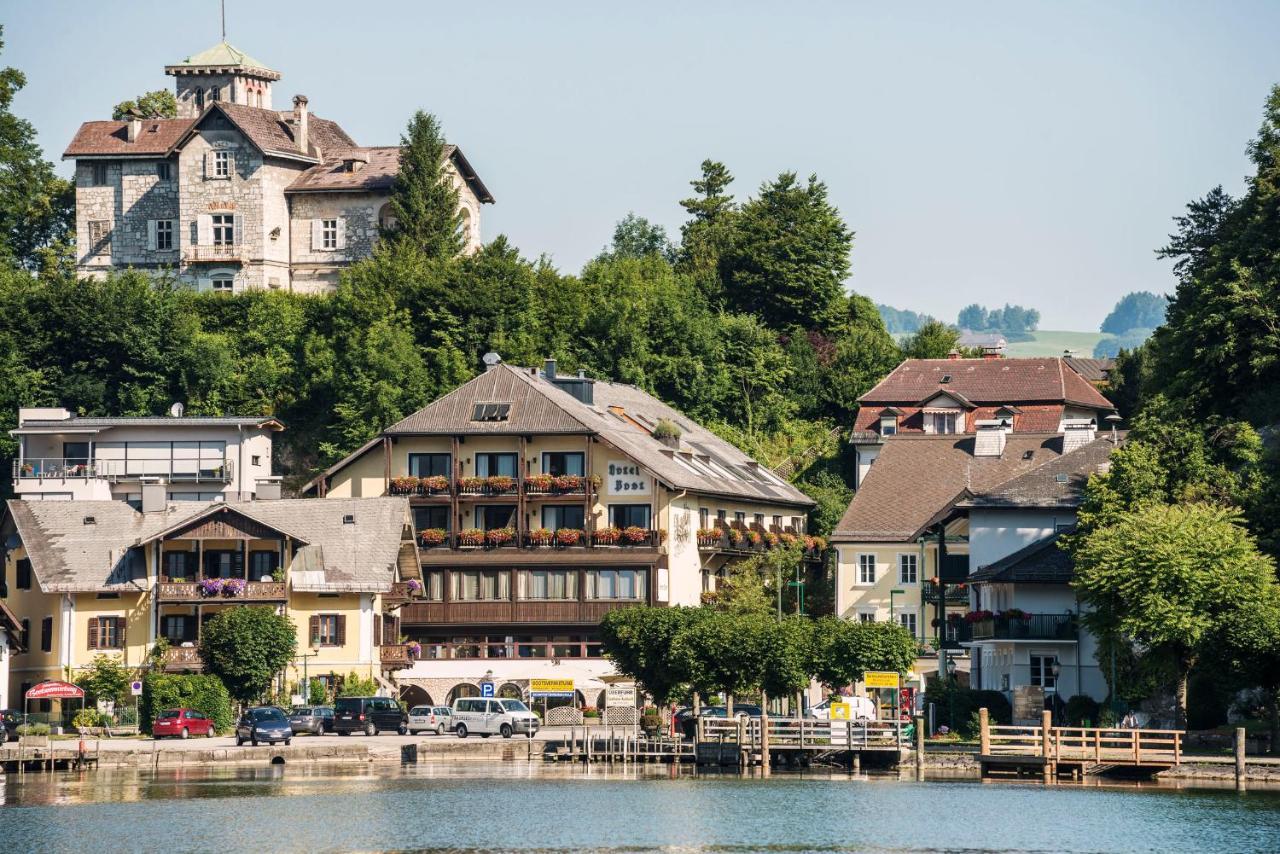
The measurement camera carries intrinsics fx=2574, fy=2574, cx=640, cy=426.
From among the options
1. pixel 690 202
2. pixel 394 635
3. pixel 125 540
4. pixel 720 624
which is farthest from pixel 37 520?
pixel 690 202

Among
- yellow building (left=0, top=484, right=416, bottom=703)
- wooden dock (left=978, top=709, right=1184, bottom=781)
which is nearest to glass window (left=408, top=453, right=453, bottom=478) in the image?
yellow building (left=0, top=484, right=416, bottom=703)

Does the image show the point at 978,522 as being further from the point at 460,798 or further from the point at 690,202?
the point at 690,202

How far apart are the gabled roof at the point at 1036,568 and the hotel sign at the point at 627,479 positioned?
63.3ft

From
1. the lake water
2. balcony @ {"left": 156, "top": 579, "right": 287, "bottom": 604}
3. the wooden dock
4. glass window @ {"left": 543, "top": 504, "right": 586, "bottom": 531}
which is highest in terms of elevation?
glass window @ {"left": 543, "top": 504, "right": 586, "bottom": 531}

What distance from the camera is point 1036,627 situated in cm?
9794

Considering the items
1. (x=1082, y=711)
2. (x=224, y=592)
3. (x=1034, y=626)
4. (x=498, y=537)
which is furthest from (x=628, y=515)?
(x=1082, y=711)

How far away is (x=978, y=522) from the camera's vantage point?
347 ft

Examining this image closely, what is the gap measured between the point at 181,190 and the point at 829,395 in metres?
39.2

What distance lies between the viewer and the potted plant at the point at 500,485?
115688 millimetres

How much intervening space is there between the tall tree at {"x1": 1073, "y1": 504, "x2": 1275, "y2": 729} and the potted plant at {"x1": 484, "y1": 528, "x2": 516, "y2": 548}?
3360 centimetres

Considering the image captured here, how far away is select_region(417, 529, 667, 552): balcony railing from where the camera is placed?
4513 inches

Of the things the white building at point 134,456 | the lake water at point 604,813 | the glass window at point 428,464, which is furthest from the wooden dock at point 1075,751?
the white building at point 134,456

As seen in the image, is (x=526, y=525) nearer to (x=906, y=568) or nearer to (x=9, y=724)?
(x=906, y=568)

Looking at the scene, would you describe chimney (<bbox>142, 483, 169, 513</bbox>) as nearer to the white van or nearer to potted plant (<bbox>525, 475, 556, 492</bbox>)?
potted plant (<bbox>525, 475, 556, 492</bbox>)
